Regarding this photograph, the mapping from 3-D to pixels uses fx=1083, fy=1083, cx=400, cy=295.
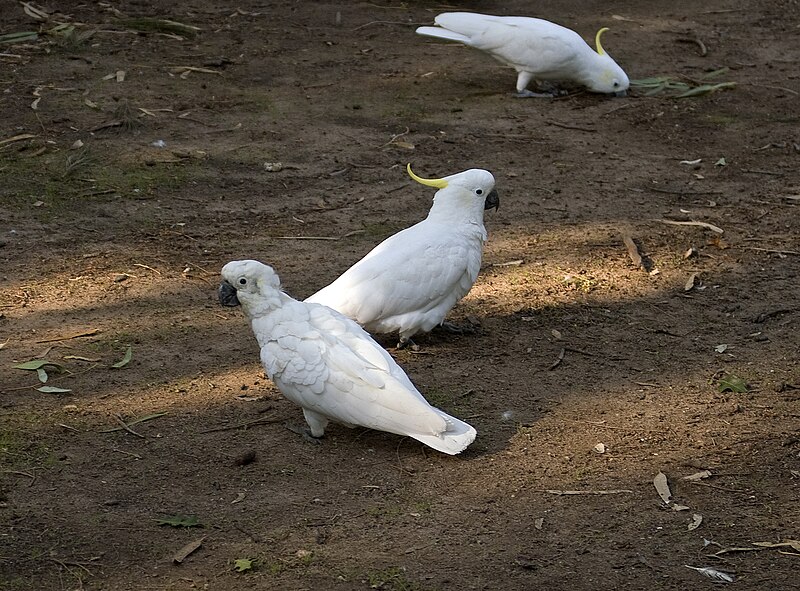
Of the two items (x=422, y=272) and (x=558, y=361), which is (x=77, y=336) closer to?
(x=422, y=272)

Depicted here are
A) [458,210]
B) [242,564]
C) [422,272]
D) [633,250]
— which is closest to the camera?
[242,564]

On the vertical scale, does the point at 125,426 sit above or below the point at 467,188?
below

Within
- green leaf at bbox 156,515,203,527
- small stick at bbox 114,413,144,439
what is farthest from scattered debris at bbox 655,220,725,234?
green leaf at bbox 156,515,203,527

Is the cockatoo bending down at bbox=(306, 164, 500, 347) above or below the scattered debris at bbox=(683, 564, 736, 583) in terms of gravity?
above

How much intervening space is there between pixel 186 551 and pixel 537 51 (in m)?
4.79

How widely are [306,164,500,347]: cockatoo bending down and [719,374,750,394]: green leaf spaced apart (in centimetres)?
103

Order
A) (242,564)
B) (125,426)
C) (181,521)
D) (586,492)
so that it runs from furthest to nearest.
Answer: (125,426) → (586,492) → (181,521) → (242,564)

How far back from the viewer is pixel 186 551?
298 cm

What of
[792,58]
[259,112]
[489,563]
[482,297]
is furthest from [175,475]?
[792,58]

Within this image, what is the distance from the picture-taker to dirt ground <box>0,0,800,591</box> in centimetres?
308

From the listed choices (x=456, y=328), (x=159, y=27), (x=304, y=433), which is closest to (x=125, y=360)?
(x=304, y=433)

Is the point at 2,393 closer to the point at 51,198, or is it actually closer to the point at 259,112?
the point at 51,198

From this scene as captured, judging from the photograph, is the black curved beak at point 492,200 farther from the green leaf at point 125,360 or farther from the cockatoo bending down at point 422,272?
the green leaf at point 125,360

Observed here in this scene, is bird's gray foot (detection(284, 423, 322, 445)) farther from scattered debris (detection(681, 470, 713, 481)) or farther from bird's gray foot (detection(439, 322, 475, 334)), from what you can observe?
scattered debris (detection(681, 470, 713, 481))
